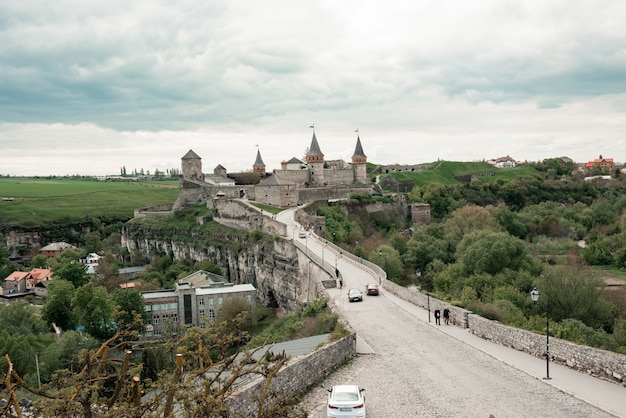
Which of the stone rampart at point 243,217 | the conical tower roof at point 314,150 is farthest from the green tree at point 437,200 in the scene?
the stone rampart at point 243,217

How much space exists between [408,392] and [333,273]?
63.9ft

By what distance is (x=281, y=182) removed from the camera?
6675 cm

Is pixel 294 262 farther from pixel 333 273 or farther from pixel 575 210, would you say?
pixel 575 210

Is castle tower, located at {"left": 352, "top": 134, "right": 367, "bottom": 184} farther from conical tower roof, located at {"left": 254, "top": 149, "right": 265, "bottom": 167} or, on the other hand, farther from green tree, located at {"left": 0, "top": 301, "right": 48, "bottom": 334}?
green tree, located at {"left": 0, "top": 301, "right": 48, "bottom": 334}

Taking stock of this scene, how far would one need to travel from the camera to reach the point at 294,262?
4484cm

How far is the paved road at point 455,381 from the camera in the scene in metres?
12.8

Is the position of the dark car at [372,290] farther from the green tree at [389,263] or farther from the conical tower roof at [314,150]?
the conical tower roof at [314,150]

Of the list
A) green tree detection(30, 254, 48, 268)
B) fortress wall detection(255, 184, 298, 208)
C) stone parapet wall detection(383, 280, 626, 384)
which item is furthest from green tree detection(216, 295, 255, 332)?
green tree detection(30, 254, 48, 268)

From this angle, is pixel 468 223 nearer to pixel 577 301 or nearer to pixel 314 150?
pixel 314 150

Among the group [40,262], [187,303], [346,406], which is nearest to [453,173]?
[40,262]

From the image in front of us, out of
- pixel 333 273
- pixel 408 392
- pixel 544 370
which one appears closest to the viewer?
pixel 408 392

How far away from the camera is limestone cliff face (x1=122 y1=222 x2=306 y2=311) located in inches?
1828

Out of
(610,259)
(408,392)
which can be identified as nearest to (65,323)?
(408,392)

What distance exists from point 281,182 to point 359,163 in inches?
952
